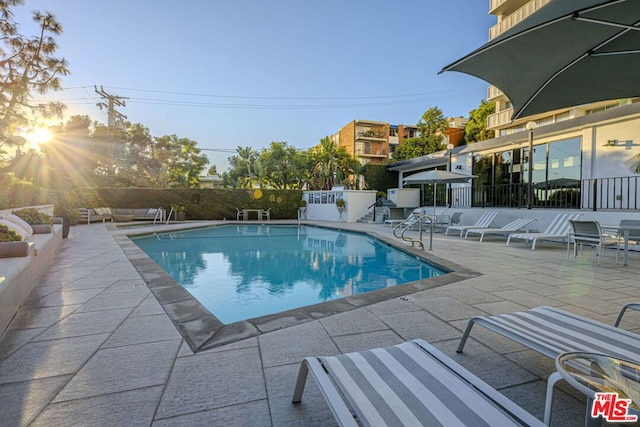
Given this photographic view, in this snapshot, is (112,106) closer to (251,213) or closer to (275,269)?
(251,213)

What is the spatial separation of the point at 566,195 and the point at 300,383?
11779 millimetres

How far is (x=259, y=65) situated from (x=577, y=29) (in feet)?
63.7

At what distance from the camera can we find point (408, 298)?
3.67m

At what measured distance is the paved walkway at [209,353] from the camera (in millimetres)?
1683

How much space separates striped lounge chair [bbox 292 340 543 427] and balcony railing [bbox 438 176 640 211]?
30.6 feet

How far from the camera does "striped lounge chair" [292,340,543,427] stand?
1.14m

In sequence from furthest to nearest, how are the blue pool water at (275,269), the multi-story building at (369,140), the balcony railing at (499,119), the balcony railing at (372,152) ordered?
the multi-story building at (369,140) → the balcony railing at (372,152) → the balcony railing at (499,119) → the blue pool water at (275,269)

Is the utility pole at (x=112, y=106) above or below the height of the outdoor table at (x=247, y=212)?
above

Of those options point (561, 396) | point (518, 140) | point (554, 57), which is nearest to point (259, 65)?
point (518, 140)

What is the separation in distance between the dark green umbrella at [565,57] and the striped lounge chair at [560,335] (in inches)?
72.4

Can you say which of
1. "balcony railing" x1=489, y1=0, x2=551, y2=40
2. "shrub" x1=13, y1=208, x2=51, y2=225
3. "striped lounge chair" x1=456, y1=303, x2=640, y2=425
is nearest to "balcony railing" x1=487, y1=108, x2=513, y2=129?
"balcony railing" x1=489, y1=0, x2=551, y2=40

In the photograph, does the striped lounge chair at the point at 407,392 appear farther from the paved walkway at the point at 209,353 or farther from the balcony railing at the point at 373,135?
the balcony railing at the point at 373,135

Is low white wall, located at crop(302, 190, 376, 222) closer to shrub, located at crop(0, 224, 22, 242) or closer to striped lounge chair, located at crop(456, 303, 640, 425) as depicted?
shrub, located at crop(0, 224, 22, 242)

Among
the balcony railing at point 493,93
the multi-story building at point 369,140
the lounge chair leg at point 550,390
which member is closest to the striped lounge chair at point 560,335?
the lounge chair leg at point 550,390
